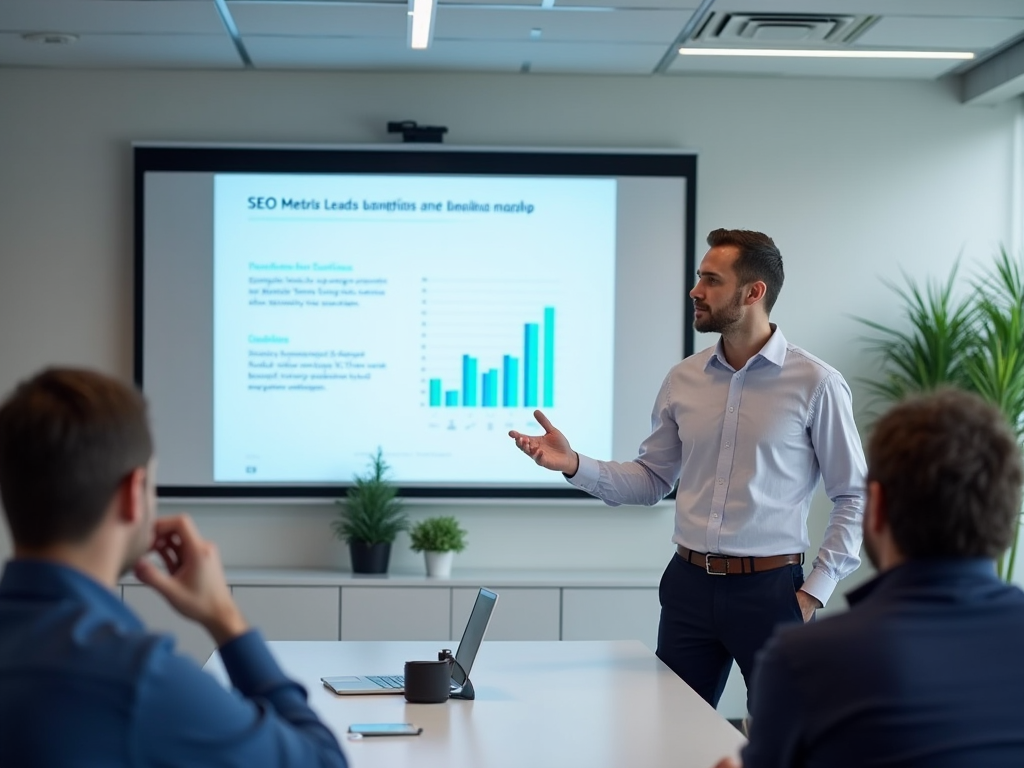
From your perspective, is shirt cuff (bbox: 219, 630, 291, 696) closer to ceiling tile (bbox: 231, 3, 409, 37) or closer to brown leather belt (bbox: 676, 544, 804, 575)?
brown leather belt (bbox: 676, 544, 804, 575)

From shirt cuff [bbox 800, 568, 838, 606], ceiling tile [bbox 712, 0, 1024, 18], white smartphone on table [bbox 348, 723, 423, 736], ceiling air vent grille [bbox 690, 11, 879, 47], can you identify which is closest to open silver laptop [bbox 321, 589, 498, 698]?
white smartphone on table [bbox 348, 723, 423, 736]

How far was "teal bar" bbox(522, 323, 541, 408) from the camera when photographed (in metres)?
5.32

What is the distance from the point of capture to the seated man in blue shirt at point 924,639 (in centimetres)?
140

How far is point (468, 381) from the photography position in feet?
17.4

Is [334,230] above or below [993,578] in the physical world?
above

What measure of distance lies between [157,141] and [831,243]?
3.16 m

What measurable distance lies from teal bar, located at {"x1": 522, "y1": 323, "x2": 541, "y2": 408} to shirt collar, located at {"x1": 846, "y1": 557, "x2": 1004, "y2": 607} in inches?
152

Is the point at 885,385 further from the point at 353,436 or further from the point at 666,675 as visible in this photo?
the point at 666,675

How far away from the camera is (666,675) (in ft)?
9.39

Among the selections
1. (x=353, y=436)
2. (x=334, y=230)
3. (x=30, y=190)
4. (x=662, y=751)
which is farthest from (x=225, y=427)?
(x=662, y=751)

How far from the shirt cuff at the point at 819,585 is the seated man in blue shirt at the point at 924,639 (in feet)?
5.60

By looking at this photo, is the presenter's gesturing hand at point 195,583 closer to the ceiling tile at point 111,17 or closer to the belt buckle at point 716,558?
the belt buckle at point 716,558

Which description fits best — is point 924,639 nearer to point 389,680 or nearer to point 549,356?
point 389,680

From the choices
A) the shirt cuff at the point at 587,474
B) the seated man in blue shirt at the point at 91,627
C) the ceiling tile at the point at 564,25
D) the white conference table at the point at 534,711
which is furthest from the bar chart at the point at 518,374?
the seated man in blue shirt at the point at 91,627
